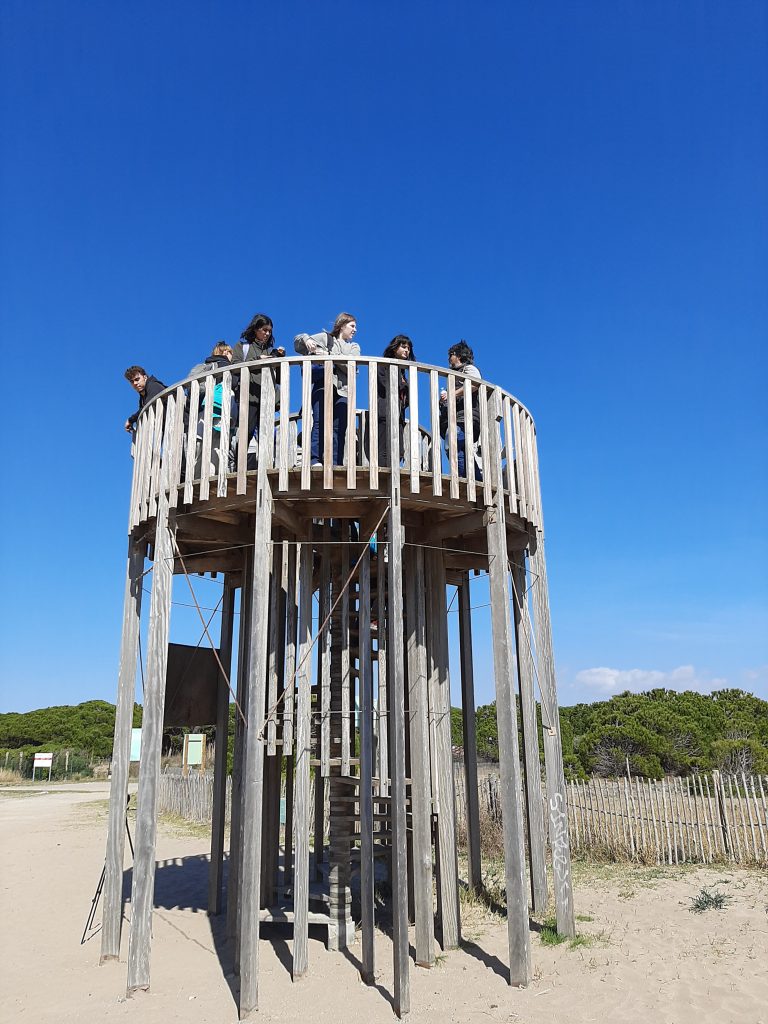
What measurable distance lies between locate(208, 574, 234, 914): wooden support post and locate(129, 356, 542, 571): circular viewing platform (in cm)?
186

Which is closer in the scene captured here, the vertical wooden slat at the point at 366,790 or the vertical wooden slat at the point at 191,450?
the vertical wooden slat at the point at 366,790

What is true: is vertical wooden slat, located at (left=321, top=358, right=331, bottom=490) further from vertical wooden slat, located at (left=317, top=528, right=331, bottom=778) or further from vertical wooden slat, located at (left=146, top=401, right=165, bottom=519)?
vertical wooden slat, located at (left=146, top=401, right=165, bottom=519)

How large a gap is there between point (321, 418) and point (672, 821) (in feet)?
29.7

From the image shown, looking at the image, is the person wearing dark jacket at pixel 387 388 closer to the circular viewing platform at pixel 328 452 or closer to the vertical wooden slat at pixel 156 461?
the circular viewing platform at pixel 328 452

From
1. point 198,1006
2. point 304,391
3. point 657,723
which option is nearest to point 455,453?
point 304,391

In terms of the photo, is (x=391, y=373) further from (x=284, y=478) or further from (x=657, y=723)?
(x=657, y=723)

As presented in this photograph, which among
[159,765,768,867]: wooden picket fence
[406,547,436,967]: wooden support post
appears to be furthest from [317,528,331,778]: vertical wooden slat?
[159,765,768,867]: wooden picket fence

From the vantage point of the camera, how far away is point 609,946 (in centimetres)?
732

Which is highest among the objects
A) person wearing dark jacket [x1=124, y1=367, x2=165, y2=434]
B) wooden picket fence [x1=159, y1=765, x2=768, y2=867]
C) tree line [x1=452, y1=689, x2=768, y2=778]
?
person wearing dark jacket [x1=124, y1=367, x2=165, y2=434]

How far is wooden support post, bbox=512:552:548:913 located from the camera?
863 centimetres

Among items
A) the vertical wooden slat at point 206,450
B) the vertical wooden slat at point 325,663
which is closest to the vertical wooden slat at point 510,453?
the vertical wooden slat at point 325,663

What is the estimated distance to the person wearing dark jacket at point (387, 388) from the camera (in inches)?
284

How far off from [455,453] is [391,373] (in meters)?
1.00

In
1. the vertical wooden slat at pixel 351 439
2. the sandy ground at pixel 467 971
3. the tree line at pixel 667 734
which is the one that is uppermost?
the vertical wooden slat at pixel 351 439
